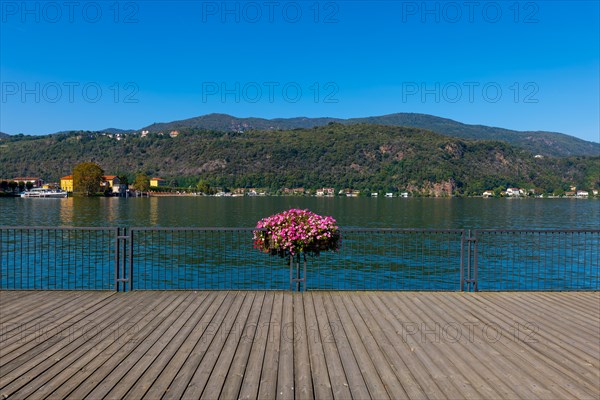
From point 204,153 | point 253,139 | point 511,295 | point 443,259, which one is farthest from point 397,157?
point 511,295

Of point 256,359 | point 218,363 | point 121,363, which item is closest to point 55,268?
point 121,363

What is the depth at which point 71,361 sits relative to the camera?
4531mm

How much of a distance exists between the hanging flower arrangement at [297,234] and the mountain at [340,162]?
147 meters

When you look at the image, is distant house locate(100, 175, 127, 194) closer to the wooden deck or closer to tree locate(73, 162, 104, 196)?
tree locate(73, 162, 104, 196)

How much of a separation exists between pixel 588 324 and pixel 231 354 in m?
5.36

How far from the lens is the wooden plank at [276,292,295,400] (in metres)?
3.90

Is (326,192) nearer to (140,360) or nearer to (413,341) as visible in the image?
(413,341)

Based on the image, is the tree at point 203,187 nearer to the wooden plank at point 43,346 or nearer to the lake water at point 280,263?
the lake water at point 280,263

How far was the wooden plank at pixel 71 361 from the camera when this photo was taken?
393 centimetres

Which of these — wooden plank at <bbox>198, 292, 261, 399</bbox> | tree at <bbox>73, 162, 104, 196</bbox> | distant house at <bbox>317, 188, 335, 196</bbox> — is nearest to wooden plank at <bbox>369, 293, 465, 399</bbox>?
wooden plank at <bbox>198, 292, 261, 399</bbox>

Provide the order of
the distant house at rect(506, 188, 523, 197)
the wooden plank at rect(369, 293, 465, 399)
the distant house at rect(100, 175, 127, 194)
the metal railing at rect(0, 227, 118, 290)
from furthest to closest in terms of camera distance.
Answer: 1. the distant house at rect(506, 188, 523, 197)
2. the distant house at rect(100, 175, 127, 194)
3. the metal railing at rect(0, 227, 118, 290)
4. the wooden plank at rect(369, 293, 465, 399)

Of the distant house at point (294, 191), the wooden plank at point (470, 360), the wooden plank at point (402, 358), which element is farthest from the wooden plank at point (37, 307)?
the distant house at point (294, 191)

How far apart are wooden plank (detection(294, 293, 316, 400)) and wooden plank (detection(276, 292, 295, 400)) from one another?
0.04 metres

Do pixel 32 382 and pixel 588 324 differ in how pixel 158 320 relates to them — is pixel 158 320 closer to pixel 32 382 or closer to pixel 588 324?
pixel 32 382
